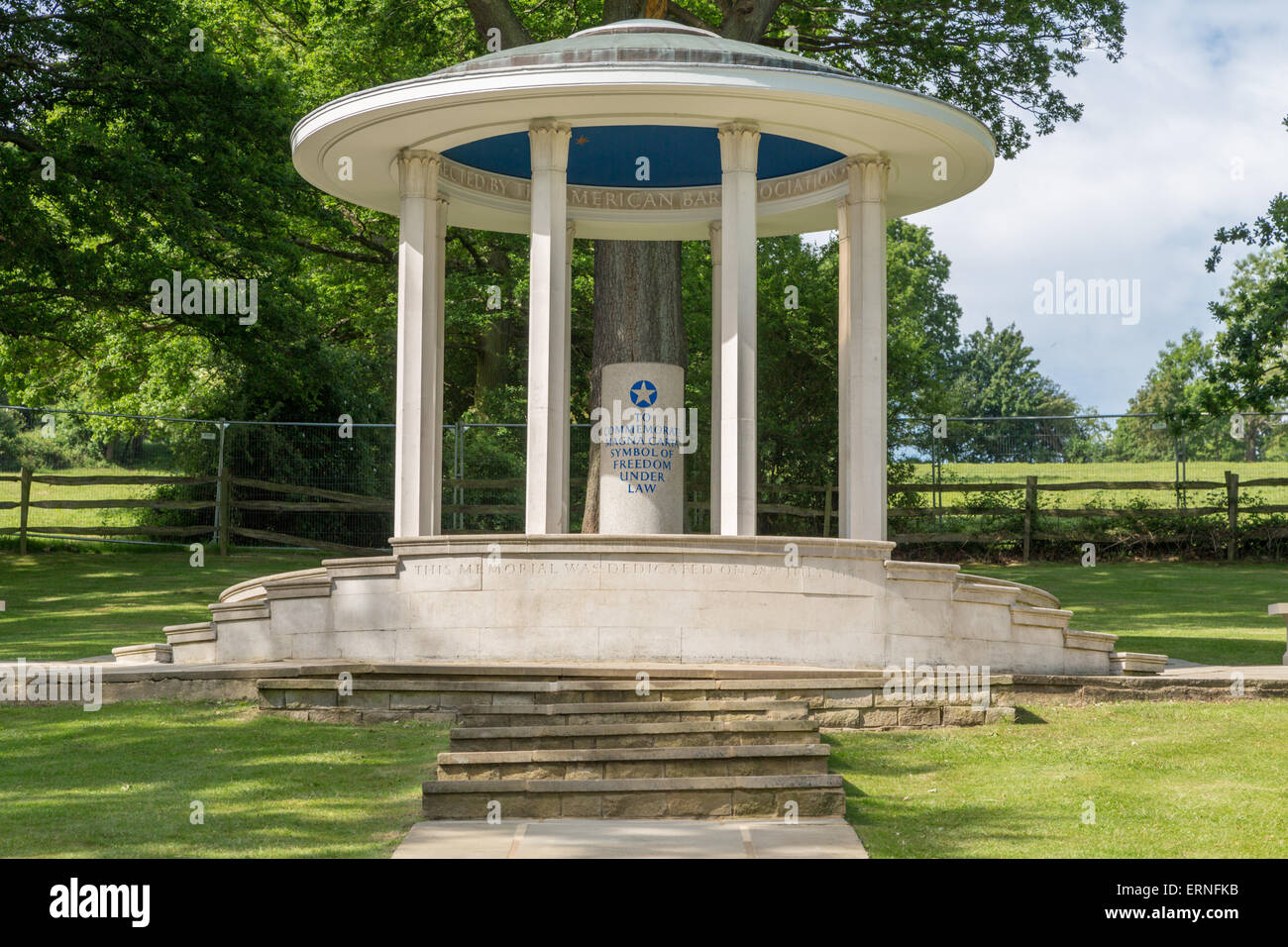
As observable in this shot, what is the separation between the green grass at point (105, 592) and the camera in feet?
50.8

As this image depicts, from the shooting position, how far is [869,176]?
1423cm

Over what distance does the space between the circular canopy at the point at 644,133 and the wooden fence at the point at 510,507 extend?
9.96m

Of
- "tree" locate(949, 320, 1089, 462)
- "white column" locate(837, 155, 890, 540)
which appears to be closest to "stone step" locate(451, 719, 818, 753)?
"white column" locate(837, 155, 890, 540)

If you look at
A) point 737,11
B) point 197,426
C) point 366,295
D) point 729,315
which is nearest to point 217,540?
point 197,426

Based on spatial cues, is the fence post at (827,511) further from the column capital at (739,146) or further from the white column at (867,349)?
the column capital at (739,146)

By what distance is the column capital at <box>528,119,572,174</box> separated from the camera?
42.5 feet

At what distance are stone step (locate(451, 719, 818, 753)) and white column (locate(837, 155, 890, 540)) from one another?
5451mm

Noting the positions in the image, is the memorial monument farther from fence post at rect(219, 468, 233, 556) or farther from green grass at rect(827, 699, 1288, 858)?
fence post at rect(219, 468, 233, 556)

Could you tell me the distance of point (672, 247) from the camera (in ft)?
62.2

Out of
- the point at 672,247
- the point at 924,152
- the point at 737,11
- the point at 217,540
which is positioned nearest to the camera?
the point at 924,152

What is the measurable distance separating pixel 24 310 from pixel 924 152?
15804 mm

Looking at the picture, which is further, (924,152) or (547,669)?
(924,152)

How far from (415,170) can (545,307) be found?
99.3 inches
